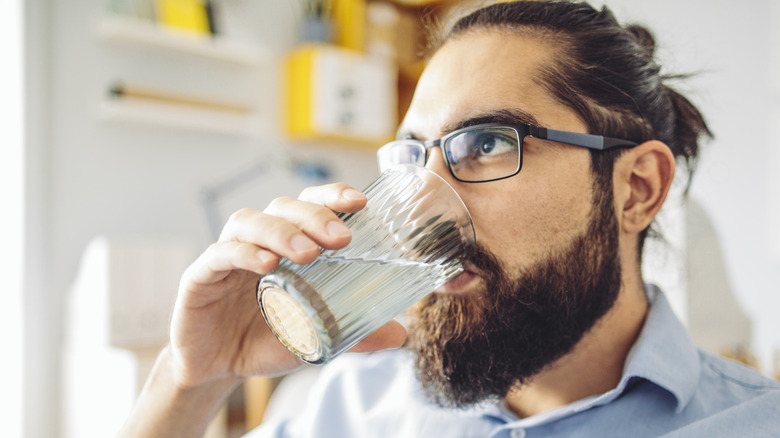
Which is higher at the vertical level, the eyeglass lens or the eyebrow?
the eyebrow

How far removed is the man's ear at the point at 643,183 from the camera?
0.89m

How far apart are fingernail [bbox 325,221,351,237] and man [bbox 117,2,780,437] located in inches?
8.2

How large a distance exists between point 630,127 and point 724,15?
4.13 ft

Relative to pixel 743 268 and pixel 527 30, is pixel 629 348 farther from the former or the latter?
pixel 743 268

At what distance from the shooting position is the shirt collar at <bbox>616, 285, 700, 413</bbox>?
747 mm

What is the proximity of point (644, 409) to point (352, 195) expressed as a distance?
1.66ft

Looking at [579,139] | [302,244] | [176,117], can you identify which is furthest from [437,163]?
[176,117]

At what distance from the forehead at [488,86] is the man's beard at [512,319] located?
0.16 m

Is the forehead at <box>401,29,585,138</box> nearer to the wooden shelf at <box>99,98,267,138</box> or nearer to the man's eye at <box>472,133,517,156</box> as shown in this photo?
the man's eye at <box>472,133,517,156</box>

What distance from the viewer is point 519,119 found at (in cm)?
80

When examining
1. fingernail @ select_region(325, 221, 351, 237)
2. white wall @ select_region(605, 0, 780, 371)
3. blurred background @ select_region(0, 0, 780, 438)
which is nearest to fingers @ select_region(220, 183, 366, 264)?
fingernail @ select_region(325, 221, 351, 237)

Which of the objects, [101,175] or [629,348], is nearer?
[629,348]

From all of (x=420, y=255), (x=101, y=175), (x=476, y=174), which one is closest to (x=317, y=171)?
(x=101, y=175)

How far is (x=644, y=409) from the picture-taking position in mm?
762
